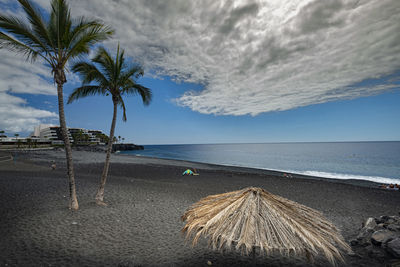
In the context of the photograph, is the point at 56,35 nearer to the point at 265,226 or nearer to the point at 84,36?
the point at 84,36

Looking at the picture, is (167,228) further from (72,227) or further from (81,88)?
(81,88)

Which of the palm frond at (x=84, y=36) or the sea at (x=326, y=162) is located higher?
the palm frond at (x=84, y=36)

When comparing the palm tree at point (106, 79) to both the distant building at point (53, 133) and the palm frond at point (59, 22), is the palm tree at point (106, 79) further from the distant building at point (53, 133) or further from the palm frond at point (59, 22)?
the distant building at point (53, 133)

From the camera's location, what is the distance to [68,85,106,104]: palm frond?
9320 mm

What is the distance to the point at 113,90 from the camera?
9.28 m

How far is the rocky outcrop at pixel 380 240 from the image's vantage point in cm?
528

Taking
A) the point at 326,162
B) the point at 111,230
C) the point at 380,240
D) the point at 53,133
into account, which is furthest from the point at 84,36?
the point at 53,133

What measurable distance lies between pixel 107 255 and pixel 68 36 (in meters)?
7.90

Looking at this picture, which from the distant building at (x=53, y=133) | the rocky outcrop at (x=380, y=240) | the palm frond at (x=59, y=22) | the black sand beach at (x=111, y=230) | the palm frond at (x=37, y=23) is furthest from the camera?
the distant building at (x=53, y=133)

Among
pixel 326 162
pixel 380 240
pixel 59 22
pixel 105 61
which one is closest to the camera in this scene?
pixel 380 240

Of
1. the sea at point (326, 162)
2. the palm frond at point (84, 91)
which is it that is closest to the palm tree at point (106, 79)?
the palm frond at point (84, 91)

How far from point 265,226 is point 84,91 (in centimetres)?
1012

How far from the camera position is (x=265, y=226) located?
11.8ft

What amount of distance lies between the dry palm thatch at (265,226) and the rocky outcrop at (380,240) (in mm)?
3116
